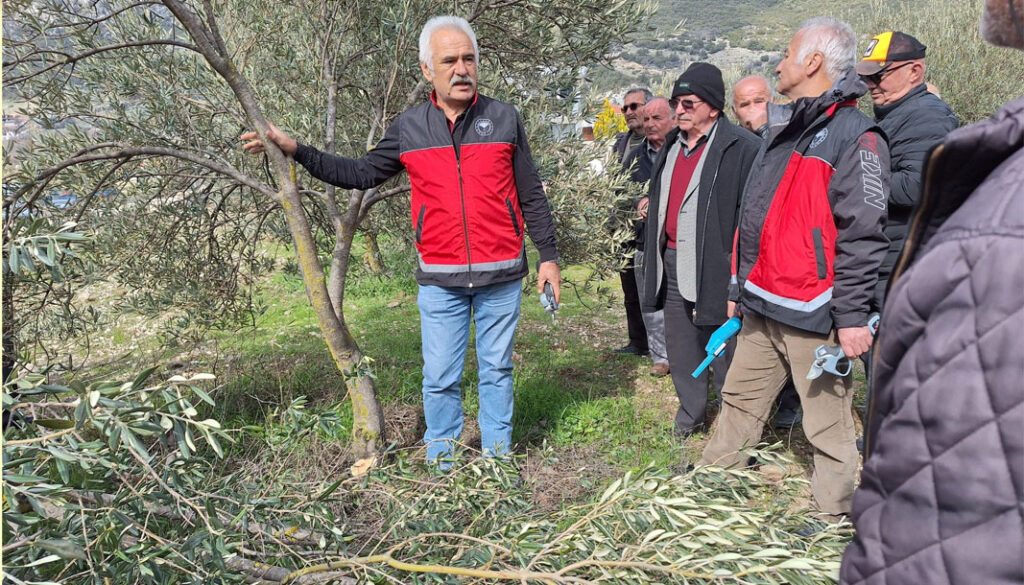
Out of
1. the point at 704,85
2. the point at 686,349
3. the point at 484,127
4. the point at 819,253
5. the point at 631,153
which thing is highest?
the point at 704,85

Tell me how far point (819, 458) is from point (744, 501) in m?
1.55

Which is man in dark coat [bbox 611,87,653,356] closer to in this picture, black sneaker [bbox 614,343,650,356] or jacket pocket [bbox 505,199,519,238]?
black sneaker [bbox 614,343,650,356]

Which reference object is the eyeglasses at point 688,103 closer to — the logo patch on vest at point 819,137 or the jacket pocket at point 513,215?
the logo patch on vest at point 819,137

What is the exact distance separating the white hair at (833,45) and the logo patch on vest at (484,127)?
1708 millimetres

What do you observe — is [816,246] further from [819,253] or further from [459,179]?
[459,179]

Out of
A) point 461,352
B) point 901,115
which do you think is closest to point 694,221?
point 901,115

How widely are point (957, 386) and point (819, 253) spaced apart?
7.79 ft

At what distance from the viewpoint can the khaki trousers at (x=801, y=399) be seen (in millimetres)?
3252

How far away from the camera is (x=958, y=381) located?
88 cm

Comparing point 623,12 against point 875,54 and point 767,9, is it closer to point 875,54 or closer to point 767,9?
point 875,54

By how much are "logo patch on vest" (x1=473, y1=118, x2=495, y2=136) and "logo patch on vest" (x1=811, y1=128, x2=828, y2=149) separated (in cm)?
168

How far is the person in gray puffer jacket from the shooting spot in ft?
2.75

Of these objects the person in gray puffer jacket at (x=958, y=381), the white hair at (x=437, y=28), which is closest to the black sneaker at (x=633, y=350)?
the white hair at (x=437, y=28)

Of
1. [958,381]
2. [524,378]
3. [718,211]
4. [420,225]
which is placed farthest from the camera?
[524,378]
